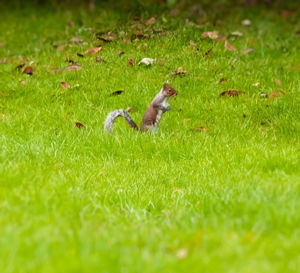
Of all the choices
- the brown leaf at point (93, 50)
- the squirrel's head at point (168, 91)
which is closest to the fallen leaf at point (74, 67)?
the brown leaf at point (93, 50)

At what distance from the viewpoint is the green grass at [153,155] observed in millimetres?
2803

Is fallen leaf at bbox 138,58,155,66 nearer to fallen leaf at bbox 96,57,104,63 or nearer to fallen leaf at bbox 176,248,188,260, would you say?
fallen leaf at bbox 96,57,104,63

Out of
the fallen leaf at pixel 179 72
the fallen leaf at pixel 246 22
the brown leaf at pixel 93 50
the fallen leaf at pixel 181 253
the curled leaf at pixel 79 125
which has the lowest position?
the fallen leaf at pixel 246 22

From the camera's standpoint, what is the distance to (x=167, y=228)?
354cm

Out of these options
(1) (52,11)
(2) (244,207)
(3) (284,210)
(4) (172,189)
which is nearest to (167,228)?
(2) (244,207)

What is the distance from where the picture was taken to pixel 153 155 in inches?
238

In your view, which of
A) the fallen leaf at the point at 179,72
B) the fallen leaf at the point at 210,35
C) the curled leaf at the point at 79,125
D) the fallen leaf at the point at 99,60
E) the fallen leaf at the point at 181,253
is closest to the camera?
the fallen leaf at the point at 181,253

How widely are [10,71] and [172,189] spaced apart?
5.72 m

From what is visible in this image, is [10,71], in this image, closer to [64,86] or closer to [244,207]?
[64,86]

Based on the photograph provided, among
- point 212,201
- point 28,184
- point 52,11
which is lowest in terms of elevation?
point 52,11

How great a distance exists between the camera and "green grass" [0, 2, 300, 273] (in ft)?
9.20

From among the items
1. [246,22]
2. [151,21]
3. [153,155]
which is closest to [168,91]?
[153,155]

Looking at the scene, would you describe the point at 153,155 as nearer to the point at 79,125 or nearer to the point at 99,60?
the point at 79,125

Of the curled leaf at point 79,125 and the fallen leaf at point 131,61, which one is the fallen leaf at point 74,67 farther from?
the curled leaf at point 79,125
